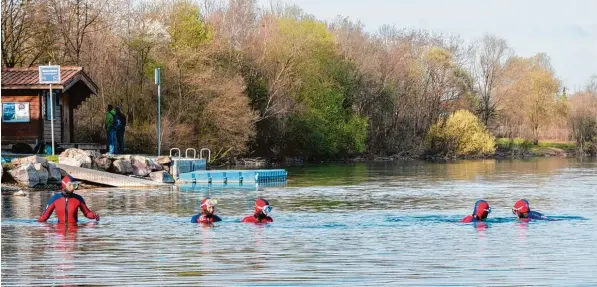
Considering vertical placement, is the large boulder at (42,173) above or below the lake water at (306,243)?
above

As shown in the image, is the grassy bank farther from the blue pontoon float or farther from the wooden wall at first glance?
the wooden wall

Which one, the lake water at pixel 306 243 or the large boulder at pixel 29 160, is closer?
the lake water at pixel 306 243

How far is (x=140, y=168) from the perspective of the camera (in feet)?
156

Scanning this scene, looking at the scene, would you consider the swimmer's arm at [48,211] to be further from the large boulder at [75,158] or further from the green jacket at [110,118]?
the green jacket at [110,118]

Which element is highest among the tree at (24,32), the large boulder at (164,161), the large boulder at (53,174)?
the tree at (24,32)

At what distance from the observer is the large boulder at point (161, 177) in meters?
47.4

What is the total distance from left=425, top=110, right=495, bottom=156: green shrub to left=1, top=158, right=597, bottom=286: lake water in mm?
64478

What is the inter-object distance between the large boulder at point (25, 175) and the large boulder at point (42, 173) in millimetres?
231

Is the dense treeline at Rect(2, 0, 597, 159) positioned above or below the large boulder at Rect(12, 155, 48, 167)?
above

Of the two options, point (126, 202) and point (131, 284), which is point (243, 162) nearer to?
point (126, 202)

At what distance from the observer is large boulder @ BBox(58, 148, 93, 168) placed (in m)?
43.6

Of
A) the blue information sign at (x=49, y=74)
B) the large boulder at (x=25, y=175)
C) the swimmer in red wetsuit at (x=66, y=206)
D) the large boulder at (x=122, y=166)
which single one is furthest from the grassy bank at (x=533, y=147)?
the swimmer in red wetsuit at (x=66, y=206)

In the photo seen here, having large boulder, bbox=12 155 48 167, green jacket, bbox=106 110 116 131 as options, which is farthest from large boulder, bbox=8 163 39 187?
green jacket, bbox=106 110 116 131

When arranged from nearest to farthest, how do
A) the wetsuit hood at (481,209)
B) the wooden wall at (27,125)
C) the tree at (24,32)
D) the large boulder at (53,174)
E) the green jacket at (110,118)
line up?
the wetsuit hood at (481,209)
the large boulder at (53,174)
the green jacket at (110,118)
the wooden wall at (27,125)
the tree at (24,32)
